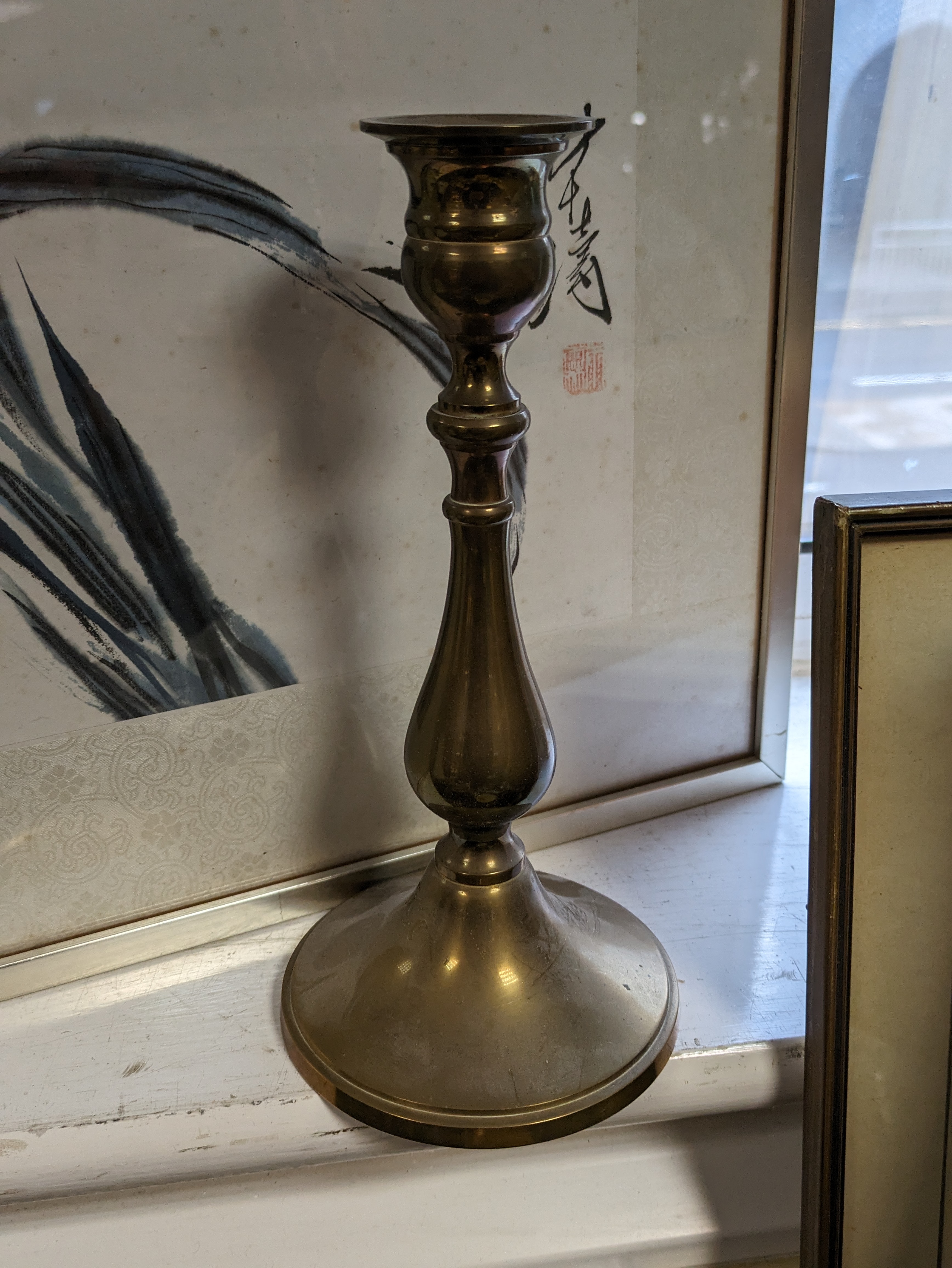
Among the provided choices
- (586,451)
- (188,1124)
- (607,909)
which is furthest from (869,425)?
(188,1124)

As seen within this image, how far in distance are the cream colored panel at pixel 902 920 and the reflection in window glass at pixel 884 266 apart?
0.98ft

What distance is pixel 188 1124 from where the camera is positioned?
53 cm

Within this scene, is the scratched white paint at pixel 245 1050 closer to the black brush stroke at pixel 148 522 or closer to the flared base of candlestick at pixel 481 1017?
the flared base of candlestick at pixel 481 1017

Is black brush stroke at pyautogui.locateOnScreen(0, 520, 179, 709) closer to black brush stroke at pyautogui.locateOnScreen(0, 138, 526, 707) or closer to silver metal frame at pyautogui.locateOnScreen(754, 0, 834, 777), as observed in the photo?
black brush stroke at pyautogui.locateOnScreen(0, 138, 526, 707)

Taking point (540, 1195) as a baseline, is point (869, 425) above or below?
above

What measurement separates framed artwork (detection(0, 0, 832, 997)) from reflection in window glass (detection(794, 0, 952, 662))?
0.09m

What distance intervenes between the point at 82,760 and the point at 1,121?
11.8 inches

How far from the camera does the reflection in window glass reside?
0.66 metres

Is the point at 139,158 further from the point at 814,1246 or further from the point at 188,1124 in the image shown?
the point at 814,1246

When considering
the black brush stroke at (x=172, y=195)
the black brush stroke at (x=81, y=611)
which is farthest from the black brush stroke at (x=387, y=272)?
the black brush stroke at (x=81, y=611)

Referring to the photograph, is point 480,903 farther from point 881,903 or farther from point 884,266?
point 884,266

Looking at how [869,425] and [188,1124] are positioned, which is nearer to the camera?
[188,1124]

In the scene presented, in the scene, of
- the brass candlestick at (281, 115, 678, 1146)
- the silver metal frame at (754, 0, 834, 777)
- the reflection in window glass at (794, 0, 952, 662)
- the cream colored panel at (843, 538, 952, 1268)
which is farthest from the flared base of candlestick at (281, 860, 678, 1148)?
the reflection in window glass at (794, 0, 952, 662)

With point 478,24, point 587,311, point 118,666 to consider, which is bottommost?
point 118,666
